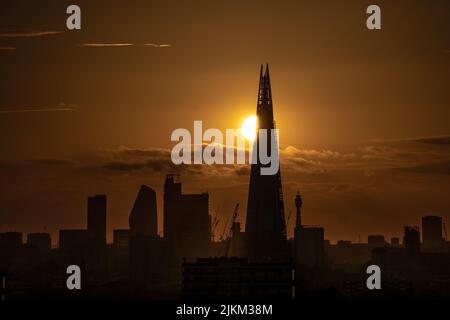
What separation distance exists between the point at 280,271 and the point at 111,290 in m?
47.4

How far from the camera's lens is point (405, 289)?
183375 mm
